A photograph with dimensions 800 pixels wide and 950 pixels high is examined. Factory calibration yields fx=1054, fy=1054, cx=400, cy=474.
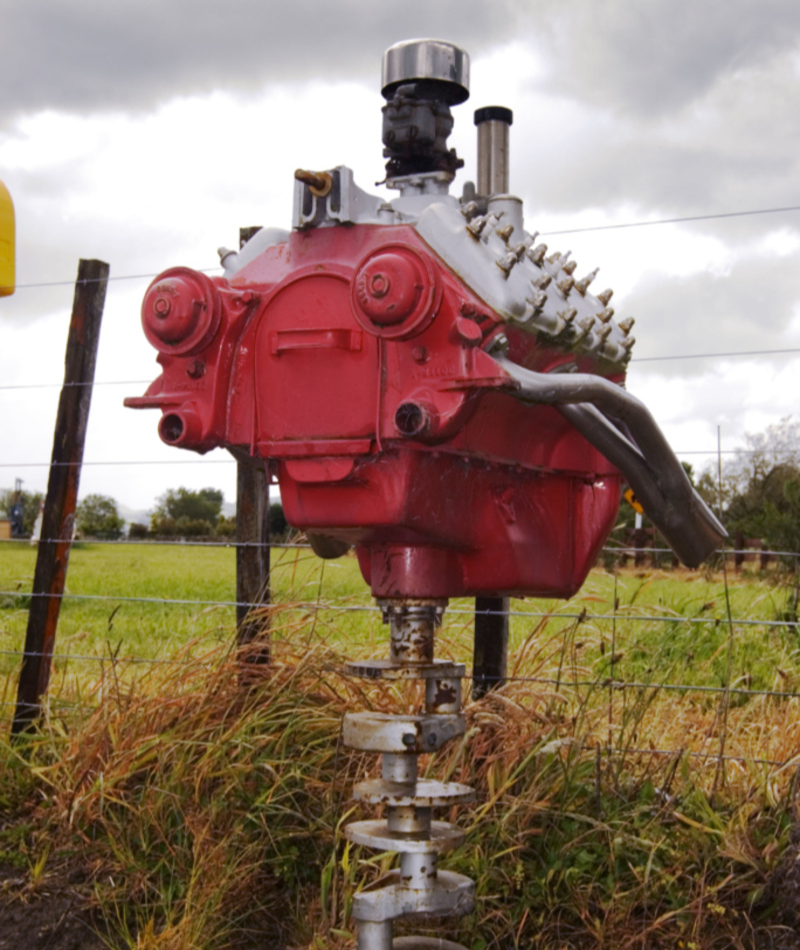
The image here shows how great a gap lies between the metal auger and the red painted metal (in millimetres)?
108

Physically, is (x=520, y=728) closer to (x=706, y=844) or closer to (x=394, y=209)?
(x=706, y=844)

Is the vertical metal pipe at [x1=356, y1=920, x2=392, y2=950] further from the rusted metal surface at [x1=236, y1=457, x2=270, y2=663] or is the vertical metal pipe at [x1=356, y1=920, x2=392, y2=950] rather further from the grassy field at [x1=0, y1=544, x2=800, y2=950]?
the rusted metal surface at [x1=236, y1=457, x2=270, y2=663]

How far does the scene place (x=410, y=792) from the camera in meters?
1.90

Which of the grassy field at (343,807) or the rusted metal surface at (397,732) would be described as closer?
the rusted metal surface at (397,732)

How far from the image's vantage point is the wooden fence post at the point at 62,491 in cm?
366

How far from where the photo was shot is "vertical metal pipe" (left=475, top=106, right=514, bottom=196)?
2221mm

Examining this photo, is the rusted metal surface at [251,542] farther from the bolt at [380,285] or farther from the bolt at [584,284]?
the bolt at [380,285]

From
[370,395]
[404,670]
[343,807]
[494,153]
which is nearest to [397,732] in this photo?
[404,670]

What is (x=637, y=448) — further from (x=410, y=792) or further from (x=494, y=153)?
(x=410, y=792)

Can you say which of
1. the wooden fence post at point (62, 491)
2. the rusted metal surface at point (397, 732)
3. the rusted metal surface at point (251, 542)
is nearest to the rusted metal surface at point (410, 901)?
the rusted metal surface at point (397, 732)

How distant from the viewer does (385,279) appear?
1720mm

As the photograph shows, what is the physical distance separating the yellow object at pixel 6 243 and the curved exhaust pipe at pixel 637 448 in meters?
1.04

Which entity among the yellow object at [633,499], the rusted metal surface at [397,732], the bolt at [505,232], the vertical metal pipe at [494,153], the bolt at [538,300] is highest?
the vertical metal pipe at [494,153]

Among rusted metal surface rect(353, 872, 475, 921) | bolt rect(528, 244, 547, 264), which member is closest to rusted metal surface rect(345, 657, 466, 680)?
rusted metal surface rect(353, 872, 475, 921)
